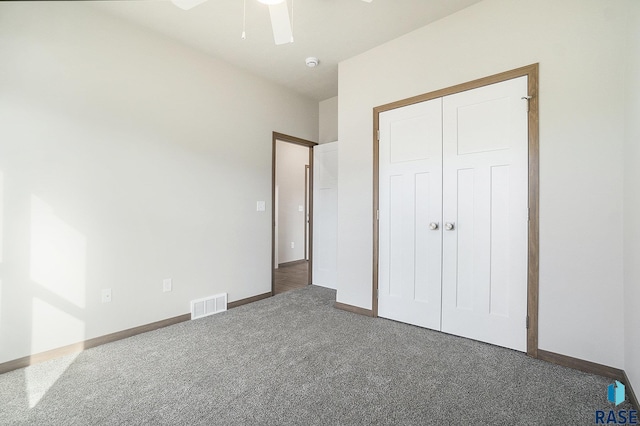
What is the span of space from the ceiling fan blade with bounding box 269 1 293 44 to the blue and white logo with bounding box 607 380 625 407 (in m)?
2.58

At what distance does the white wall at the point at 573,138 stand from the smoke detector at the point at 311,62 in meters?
1.28

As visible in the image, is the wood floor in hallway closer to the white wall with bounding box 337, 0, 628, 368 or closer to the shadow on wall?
the shadow on wall

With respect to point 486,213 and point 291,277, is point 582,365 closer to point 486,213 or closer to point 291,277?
point 486,213

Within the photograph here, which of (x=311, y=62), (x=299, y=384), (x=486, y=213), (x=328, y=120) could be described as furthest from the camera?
(x=328, y=120)

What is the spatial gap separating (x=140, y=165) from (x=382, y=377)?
2454 mm

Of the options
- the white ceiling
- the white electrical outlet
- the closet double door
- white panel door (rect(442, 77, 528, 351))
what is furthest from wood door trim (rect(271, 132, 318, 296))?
white panel door (rect(442, 77, 528, 351))

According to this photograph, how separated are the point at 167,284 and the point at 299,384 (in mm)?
1610

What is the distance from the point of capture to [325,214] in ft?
12.8

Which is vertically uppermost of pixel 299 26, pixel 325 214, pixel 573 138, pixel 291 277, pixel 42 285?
pixel 299 26

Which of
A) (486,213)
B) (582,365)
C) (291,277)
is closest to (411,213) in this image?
(486,213)

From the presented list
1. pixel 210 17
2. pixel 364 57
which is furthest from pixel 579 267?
pixel 210 17

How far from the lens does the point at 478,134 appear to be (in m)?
2.15

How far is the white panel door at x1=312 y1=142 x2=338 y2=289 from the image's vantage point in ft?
12.5

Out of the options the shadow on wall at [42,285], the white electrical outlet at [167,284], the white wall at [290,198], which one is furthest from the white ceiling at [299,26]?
the white wall at [290,198]
